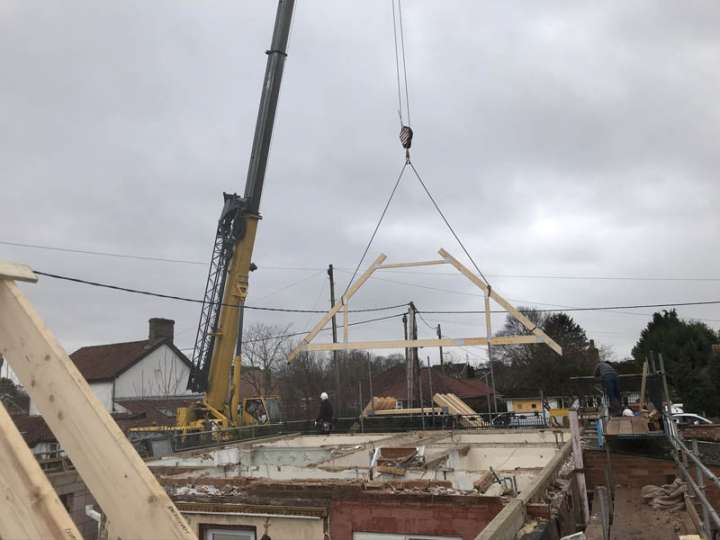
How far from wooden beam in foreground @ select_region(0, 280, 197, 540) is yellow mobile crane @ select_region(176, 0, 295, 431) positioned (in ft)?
50.8

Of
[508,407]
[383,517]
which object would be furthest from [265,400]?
[508,407]

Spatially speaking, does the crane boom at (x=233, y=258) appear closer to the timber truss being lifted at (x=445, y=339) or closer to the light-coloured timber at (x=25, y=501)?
the timber truss being lifted at (x=445, y=339)

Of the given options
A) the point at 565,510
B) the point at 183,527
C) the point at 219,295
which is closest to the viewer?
the point at 183,527

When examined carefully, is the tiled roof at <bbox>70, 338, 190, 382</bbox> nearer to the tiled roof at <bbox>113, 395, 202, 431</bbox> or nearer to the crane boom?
the tiled roof at <bbox>113, 395, 202, 431</bbox>

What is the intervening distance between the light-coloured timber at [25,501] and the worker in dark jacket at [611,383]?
37.7 feet

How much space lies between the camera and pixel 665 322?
37.9 meters

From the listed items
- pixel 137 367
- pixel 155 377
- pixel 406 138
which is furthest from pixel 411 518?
pixel 155 377

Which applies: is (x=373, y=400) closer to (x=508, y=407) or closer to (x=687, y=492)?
(x=508, y=407)

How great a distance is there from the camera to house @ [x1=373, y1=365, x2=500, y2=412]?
4053cm

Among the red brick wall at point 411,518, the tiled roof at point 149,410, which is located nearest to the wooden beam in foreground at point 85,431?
the red brick wall at point 411,518

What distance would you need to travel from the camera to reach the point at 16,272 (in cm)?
233

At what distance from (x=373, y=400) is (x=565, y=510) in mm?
21123

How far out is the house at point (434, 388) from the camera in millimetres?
40531

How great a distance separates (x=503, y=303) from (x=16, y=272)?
1226 centimetres
